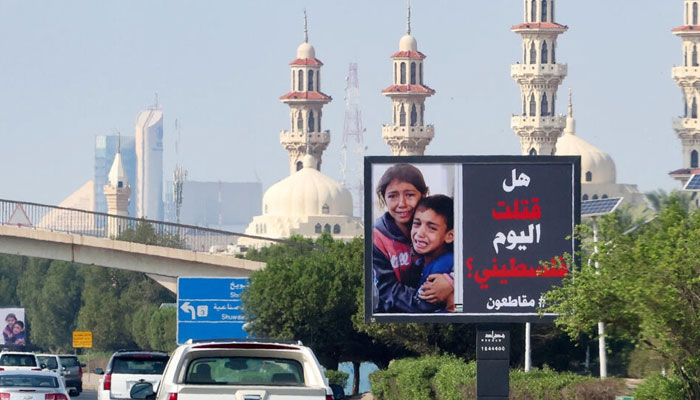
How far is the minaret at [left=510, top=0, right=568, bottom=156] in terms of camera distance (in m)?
163

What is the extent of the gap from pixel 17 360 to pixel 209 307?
20.6 feet


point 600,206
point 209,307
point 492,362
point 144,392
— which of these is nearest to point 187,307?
point 209,307

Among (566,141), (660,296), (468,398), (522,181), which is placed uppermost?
(566,141)

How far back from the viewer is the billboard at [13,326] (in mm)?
111750

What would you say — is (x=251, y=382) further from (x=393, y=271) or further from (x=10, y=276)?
(x=10, y=276)

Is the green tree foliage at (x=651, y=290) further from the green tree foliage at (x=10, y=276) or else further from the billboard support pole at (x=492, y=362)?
the green tree foliage at (x=10, y=276)

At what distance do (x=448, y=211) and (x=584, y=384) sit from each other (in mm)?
3631

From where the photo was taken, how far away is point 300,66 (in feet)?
644

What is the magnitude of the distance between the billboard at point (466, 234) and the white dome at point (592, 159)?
156 metres

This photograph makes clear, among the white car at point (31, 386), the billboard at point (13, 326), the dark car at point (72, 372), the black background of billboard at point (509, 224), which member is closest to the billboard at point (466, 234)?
the black background of billboard at point (509, 224)

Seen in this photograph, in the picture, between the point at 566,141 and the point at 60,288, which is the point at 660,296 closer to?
the point at 60,288

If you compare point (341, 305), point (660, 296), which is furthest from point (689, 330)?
point (341, 305)

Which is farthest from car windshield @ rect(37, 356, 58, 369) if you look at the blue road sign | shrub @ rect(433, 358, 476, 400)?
shrub @ rect(433, 358, 476, 400)

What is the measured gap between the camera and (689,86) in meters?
173
